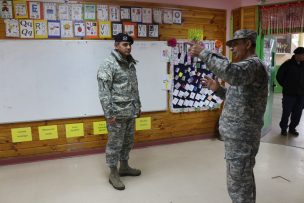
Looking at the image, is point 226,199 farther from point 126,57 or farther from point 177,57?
point 177,57

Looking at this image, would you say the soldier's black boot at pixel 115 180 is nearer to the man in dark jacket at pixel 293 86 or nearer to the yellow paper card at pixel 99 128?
the yellow paper card at pixel 99 128

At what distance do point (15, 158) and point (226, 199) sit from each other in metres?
2.53

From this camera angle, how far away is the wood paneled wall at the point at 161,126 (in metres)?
3.48

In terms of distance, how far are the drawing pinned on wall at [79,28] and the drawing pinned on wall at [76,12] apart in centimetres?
5

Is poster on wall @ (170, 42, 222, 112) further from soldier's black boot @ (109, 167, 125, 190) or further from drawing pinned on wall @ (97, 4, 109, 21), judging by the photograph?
soldier's black boot @ (109, 167, 125, 190)

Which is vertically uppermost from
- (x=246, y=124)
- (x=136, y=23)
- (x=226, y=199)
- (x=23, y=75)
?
(x=136, y=23)

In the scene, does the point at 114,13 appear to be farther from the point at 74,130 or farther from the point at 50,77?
the point at 74,130

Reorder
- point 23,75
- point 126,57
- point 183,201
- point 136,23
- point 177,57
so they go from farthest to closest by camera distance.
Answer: point 177,57, point 136,23, point 23,75, point 126,57, point 183,201

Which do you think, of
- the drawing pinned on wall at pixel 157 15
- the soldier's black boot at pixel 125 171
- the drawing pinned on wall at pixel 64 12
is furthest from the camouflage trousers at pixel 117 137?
the drawing pinned on wall at pixel 157 15

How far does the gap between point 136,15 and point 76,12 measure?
0.80 m

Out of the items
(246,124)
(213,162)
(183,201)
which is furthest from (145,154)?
(246,124)

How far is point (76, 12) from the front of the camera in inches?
138

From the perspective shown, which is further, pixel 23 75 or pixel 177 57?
pixel 177 57

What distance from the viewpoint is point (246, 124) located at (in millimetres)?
1905
